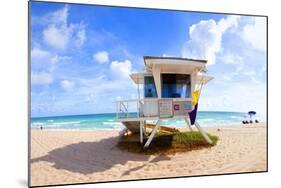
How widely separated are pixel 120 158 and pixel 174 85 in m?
1.30

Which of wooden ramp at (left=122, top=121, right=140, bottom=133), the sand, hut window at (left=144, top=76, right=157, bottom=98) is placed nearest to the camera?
the sand

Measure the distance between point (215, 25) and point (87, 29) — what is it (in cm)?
190

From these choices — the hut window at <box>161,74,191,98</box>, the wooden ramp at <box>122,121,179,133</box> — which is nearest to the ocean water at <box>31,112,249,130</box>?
the wooden ramp at <box>122,121,179,133</box>

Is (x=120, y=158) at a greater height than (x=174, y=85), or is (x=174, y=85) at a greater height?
(x=174, y=85)

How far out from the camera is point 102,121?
5.47 m

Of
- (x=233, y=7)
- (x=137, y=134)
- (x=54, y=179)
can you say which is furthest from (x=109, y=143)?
(x=233, y=7)

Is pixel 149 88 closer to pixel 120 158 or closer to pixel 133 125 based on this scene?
pixel 133 125

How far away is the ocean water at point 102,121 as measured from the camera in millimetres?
5150

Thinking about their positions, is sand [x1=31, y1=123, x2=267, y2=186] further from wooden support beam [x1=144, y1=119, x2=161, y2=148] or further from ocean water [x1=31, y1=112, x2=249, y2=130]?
wooden support beam [x1=144, y1=119, x2=161, y2=148]

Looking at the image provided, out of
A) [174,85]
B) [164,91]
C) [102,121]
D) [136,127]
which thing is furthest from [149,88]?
[102,121]

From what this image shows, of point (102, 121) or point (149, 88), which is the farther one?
point (149, 88)

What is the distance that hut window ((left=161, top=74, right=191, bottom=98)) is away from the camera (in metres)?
5.78

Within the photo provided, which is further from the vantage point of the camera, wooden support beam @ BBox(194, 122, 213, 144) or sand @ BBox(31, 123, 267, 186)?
wooden support beam @ BBox(194, 122, 213, 144)

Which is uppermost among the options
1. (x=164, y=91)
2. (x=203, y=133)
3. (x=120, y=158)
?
(x=164, y=91)
